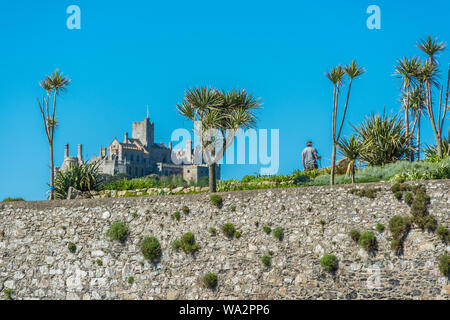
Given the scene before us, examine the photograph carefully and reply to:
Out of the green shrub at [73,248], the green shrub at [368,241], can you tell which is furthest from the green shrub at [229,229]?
the green shrub at [73,248]

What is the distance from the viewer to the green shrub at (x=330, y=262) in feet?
71.0

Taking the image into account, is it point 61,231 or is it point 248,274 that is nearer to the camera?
point 248,274

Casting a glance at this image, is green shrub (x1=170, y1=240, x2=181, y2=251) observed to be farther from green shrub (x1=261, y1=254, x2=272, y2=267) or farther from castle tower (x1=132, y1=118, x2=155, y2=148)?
castle tower (x1=132, y1=118, x2=155, y2=148)

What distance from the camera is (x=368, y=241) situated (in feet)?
69.9

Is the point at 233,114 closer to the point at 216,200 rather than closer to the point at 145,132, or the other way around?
the point at 216,200

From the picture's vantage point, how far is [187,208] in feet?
82.2

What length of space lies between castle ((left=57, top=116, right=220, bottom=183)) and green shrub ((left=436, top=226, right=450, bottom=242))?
3437 inches

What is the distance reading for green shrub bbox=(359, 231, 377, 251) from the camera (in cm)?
2131

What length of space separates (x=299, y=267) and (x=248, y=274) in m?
1.87

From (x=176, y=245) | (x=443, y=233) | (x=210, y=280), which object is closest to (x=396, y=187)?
Answer: (x=443, y=233)

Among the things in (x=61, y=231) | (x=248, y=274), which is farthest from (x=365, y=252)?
(x=61, y=231)
